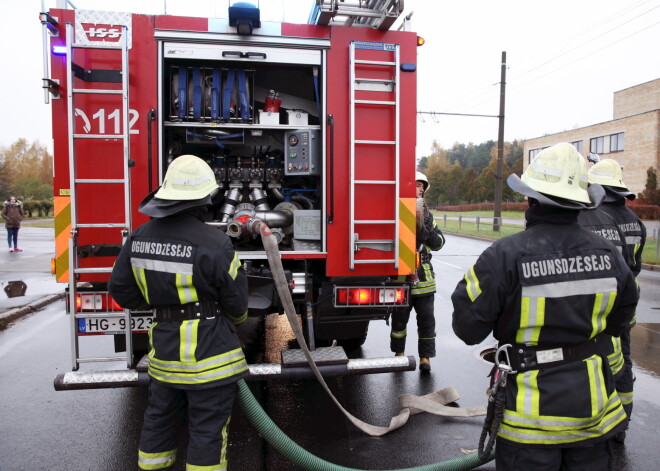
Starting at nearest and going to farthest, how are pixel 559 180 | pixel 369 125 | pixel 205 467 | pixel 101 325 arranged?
1. pixel 559 180
2. pixel 205 467
3. pixel 101 325
4. pixel 369 125

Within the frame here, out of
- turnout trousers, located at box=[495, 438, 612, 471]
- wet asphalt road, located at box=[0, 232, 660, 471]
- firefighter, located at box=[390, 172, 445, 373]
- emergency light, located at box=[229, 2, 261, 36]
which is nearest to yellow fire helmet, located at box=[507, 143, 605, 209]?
turnout trousers, located at box=[495, 438, 612, 471]

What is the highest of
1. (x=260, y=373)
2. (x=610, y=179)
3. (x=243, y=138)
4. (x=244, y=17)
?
(x=244, y=17)

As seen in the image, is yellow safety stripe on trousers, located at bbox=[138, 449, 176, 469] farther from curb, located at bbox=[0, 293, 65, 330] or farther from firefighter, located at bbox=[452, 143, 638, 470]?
curb, located at bbox=[0, 293, 65, 330]

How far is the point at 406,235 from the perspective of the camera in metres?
4.00

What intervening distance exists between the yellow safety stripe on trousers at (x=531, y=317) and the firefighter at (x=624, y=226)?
6.05ft

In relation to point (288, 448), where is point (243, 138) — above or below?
above

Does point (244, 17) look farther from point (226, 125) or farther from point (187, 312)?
point (187, 312)

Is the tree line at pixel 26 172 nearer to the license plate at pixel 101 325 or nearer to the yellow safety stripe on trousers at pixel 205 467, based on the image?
the license plate at pixel 101 325

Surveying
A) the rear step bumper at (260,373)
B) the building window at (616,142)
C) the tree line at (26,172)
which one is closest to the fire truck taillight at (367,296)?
the rear step bumper at (260,373)

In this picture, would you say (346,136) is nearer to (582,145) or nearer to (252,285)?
(252,285)

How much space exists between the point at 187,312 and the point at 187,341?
15 cm

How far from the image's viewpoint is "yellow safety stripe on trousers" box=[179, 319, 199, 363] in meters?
2.57

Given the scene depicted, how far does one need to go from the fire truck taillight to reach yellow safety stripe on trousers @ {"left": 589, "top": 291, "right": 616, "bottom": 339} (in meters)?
2.00

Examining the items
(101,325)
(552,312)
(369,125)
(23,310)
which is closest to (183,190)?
(101,325)
